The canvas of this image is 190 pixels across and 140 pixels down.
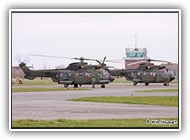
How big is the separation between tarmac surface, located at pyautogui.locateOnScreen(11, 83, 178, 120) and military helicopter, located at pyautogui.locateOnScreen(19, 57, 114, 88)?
29cm

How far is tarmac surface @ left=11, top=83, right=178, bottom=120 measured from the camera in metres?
11.1

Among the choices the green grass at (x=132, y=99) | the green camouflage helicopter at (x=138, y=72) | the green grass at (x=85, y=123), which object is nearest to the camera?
the green grass at (x=85, y=123)

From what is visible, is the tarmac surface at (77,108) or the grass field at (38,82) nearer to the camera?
the tarmac surface at (77,108)

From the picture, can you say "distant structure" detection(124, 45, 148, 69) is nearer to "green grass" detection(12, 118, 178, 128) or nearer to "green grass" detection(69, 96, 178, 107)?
"green grass" detection(69, 96, 178, 107)

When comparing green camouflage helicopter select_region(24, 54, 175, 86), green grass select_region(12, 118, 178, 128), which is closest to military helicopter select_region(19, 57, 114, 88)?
green camouflage helicopter select_region(24, 54, 175, 86)

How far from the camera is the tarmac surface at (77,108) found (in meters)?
11.1

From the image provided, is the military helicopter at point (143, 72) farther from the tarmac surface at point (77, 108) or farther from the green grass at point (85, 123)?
the green grass at point (85, 123)

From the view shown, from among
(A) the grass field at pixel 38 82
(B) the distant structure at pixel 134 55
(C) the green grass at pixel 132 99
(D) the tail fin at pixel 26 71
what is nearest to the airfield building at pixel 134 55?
(B) the distant structure at pixel 134 55

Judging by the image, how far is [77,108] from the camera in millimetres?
11891

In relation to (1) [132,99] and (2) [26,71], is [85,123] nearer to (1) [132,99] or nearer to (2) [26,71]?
(2) [26,71]

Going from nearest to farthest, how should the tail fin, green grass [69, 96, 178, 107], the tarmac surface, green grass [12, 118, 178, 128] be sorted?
green grass [12, 118, 178, 128], the tarmac surface, the tail fin, green grass [69, 96, 178, 107]

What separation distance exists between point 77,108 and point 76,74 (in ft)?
9.03

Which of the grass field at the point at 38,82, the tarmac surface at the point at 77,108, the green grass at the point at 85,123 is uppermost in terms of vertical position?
A: the grass field at the point at 38,82

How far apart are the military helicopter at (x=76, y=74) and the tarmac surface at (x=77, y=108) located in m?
0.29
